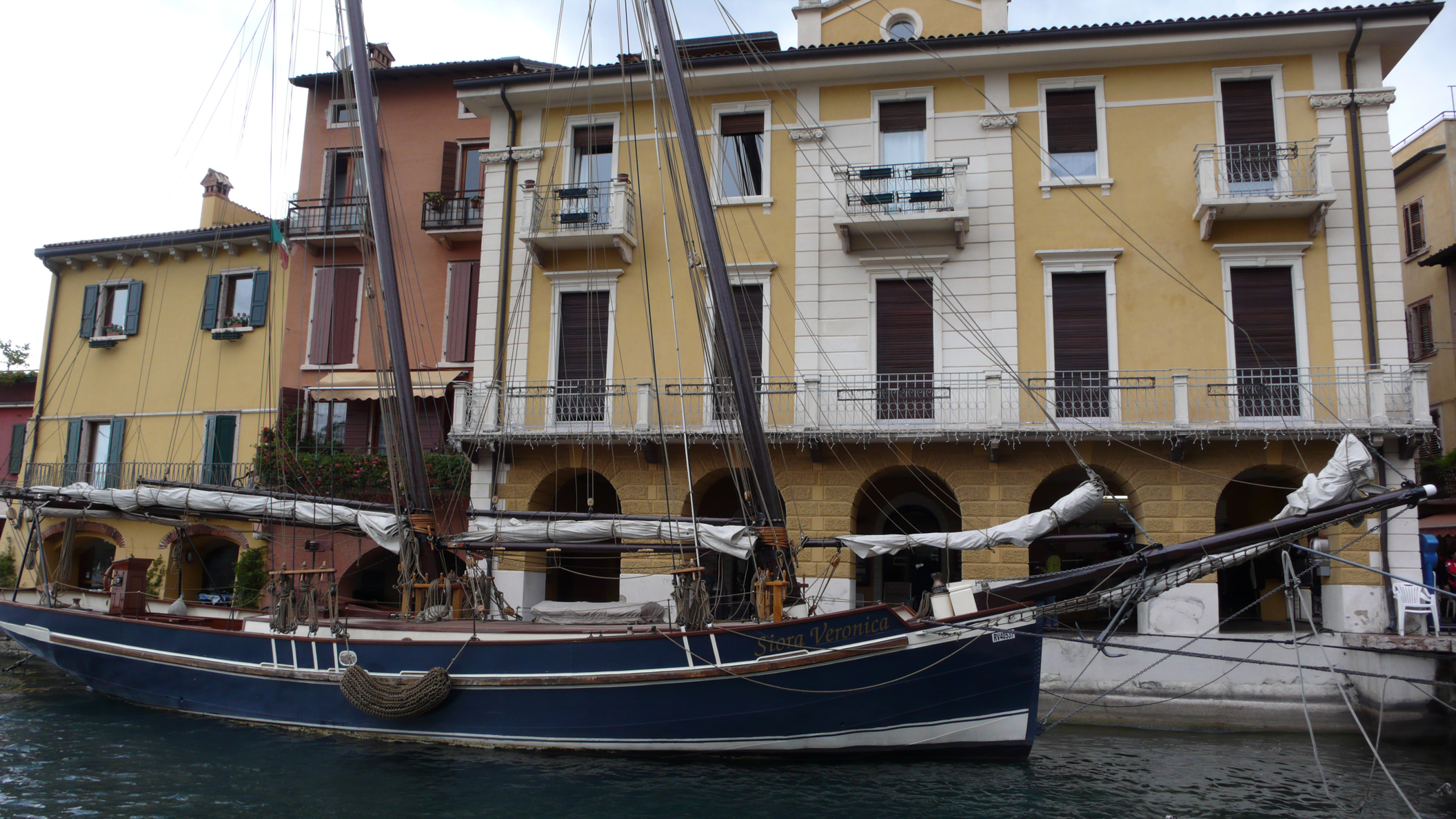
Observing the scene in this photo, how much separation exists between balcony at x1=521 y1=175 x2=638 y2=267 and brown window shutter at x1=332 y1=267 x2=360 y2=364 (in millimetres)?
5954

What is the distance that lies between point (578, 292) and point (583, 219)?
146 cm

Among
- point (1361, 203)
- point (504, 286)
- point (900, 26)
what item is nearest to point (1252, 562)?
point (1361, 203)

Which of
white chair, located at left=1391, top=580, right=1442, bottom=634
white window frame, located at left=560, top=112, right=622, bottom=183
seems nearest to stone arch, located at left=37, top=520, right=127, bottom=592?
white window frame, located at left=560, top=112, right=622, bottom=183

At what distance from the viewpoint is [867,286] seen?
17172 mm

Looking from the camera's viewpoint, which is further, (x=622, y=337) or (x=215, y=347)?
(x=215, y=347)

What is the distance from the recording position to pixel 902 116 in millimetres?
17672

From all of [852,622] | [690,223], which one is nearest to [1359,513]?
[852,622]

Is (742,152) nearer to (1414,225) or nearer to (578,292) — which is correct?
(578,292)

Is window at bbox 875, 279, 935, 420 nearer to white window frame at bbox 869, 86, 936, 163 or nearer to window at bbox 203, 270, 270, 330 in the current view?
white window frame at bbox 869, 86, 936, 163

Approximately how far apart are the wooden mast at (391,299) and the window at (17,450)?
15.3m

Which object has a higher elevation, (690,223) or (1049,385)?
(690,223)

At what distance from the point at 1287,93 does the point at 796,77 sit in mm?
8555

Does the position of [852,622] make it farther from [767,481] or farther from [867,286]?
[867,286]

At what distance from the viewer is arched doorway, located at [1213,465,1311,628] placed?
17.1 m
